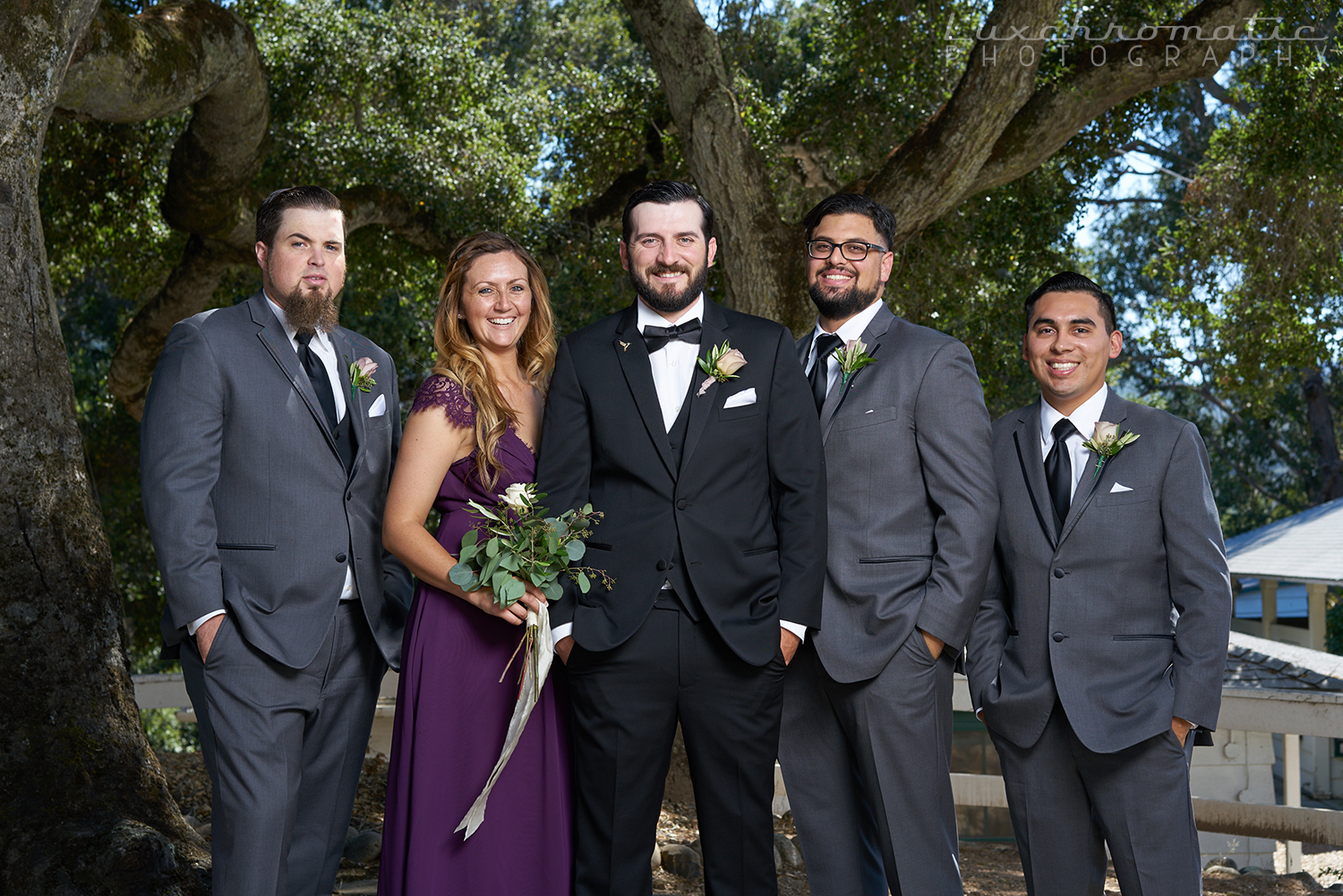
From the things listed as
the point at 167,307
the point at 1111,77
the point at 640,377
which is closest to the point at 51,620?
the point at 640,377

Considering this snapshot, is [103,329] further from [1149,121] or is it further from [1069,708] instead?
[1069,708]

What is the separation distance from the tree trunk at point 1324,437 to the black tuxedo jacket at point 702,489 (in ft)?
75.9

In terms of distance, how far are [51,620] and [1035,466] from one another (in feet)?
11.4

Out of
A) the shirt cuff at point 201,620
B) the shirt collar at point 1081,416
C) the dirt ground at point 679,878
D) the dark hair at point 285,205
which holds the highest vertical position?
the dark hair at point 285,205

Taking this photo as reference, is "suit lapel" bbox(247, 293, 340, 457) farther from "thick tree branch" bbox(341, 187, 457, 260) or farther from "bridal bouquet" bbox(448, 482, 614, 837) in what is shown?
"thick tree branch" bbox(341, 187, 457, 260)

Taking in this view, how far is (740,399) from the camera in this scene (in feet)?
10.3

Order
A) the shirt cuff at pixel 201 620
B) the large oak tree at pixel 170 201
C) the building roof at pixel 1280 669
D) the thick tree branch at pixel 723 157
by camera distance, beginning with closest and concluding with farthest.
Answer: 1. the shirt cuff at pixel 201 620
2. the large oak tree at pixel 170 201
3. the thick tree branch at pixel 723 157
4. the building roof at pixel 1280 669

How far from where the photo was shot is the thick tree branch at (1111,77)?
685 cm

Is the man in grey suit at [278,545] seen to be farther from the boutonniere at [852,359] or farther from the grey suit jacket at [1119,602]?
the grey suit jacket at [1119,602]

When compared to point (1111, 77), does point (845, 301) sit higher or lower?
lower

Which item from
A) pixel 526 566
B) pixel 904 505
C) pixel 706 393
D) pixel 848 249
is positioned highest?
pixel 848 249

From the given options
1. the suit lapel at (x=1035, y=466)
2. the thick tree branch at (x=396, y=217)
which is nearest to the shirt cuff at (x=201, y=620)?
the suit lapel at (x=1035, y=466)

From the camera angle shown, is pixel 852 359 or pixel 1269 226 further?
pixel 1269 226

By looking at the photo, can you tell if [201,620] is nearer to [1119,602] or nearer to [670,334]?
[670,334]
